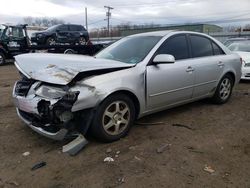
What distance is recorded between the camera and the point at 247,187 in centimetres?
301

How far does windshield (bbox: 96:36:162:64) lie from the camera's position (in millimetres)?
4676

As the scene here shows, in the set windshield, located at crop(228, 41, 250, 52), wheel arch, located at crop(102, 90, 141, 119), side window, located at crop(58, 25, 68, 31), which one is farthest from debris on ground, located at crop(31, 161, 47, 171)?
side window, located at crop(58, 25, 68, 31)

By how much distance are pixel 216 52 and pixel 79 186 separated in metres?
4.21

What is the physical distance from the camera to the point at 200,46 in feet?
18.4

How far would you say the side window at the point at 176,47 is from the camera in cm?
484

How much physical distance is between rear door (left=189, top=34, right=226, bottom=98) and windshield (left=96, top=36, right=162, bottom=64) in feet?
3.10

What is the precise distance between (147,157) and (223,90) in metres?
3.23

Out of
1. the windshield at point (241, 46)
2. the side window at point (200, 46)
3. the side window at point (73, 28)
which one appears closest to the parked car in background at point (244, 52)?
the windshield at point (241, 46)

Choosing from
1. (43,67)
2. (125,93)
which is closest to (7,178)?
(43,67)

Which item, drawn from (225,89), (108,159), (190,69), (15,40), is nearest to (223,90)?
(225,89)

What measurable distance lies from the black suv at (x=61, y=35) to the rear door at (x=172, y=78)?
54.1 ft

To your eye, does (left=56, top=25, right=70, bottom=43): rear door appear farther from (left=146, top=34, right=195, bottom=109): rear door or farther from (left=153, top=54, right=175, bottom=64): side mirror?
(left=153, top=54, right=175, bottom=64): side mirror

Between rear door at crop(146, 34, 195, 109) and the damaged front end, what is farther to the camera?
rear door at crop(146, 34, 195, 109)

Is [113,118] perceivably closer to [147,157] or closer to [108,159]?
[108,159]
